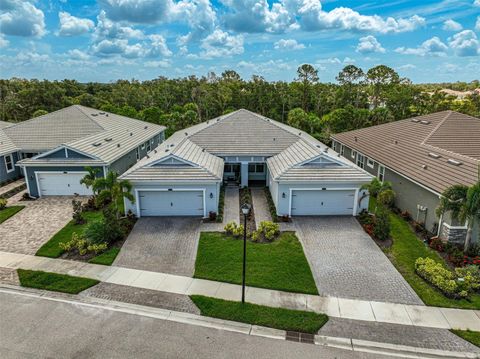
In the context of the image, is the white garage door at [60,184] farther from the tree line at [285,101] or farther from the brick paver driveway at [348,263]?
the tree line at [285,101]

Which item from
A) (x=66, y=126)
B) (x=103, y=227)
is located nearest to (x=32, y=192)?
(x=66, y=126)

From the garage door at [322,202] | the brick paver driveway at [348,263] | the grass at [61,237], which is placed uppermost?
the garage door at [322,202]

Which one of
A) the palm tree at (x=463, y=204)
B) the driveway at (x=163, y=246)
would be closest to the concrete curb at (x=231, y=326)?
the driveway at (x=163, y=246)

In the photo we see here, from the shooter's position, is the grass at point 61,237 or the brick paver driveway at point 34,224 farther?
the brick paver driveway at point 34,224

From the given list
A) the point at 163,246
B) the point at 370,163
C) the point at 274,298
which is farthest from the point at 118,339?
the point at 370,163

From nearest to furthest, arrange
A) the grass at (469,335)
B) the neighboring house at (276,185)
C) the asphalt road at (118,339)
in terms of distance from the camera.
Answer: the asphalt road at (118,339)
the grass at (469,335)
the neighboring house at (276,185)

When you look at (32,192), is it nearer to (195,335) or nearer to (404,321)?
(195,335)

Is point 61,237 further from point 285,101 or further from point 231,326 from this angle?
point 285,101
